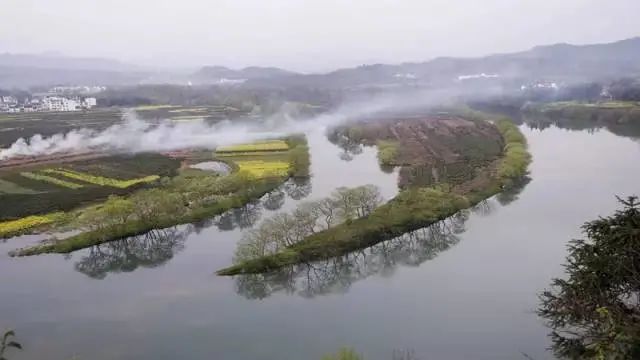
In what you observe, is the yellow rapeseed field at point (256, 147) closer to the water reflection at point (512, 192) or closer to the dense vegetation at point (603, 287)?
the water reflection at point (512, 192)

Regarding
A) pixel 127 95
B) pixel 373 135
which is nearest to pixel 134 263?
pixel 373 135

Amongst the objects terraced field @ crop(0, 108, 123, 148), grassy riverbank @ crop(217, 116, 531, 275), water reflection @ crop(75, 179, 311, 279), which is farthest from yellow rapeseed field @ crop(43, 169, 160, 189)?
grassy riverbank @ crop(217, 116, 531, 275)

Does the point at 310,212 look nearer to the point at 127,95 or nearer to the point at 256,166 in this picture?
the point at 256,166

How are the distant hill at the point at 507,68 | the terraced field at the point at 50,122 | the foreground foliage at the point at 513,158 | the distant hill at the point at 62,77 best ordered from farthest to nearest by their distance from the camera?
the distant hill at the point at 62,77 → the distant hill at the point at 507,68 → the terraced field at the point at 50,122 → the foreground foliage at the point at 513,158

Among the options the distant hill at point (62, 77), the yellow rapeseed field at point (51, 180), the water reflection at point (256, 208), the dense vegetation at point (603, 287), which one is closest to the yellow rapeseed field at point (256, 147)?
the water reflection at point (256, 208)

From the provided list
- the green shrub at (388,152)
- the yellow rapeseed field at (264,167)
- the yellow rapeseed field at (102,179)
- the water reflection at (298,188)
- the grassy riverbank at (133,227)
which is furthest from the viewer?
the green shrub at (388,152)

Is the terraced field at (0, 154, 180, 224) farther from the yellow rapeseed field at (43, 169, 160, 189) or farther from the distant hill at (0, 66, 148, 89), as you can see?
the distant hill at (0, 66, 148, 89)
